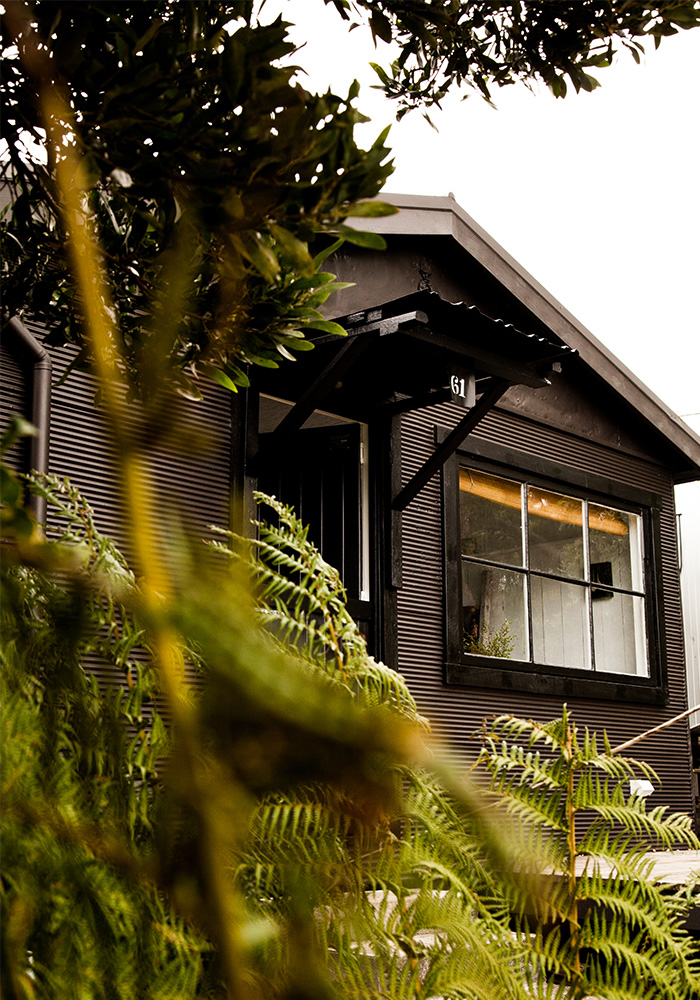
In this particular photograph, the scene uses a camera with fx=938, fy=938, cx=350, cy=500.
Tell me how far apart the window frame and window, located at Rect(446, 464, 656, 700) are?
13mm

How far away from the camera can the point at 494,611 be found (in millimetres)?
7348

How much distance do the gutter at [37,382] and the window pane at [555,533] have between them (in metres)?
4.23

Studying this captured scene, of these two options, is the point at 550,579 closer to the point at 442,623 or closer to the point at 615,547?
the point at 615,547

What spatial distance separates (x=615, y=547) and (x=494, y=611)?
159cm

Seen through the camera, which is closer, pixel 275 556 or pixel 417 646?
pixel 275 556

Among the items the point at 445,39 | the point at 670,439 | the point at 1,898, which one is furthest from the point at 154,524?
the point at 670,439

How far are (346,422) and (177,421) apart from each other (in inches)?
239

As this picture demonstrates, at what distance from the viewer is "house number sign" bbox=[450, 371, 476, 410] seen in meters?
5.50

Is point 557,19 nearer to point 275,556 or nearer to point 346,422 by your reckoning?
point 275,556

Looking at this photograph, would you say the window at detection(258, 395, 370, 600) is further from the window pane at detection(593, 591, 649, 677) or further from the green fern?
the green fern

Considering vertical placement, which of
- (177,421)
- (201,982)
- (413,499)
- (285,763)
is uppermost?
(413,499)

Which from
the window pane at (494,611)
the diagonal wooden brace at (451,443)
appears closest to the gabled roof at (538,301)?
the diagonal wooden brace at (451,443)

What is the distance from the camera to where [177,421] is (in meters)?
0.37

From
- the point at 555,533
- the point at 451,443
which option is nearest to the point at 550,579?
the point at 555,533
